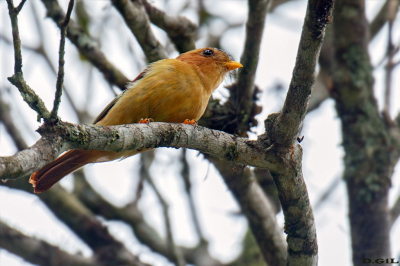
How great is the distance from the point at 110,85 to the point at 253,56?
2.01 metres

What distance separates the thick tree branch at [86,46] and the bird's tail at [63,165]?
63.1 inches

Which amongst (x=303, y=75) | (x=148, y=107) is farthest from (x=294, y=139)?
(x=148, y=107)

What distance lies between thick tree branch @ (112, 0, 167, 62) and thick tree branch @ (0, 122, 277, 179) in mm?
2015

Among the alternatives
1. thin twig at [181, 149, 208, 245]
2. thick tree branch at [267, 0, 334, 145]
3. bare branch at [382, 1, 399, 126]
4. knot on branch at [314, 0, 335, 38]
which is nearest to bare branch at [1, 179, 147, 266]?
thin twig at [181, 149, 208, 245]

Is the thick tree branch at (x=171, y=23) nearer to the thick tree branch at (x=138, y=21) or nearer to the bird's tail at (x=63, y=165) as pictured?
the thick tree branch at (x=138, y=21)

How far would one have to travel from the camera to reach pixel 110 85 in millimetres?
6035

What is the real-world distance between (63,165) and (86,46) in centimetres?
191

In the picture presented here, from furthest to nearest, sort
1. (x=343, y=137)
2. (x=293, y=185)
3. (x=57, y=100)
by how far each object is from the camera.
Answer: (x=343, y=137) → (x=293, y=185) → (x=57, y=100)

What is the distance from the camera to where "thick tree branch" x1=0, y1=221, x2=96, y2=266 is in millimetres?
5270

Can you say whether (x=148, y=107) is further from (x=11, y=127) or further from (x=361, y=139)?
(x=361, y=139)

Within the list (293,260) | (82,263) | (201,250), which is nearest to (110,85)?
(82,263)

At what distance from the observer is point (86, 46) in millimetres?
5711

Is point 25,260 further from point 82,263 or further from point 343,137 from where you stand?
point 343,137

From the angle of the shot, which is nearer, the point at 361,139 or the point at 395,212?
the point at 395,212
